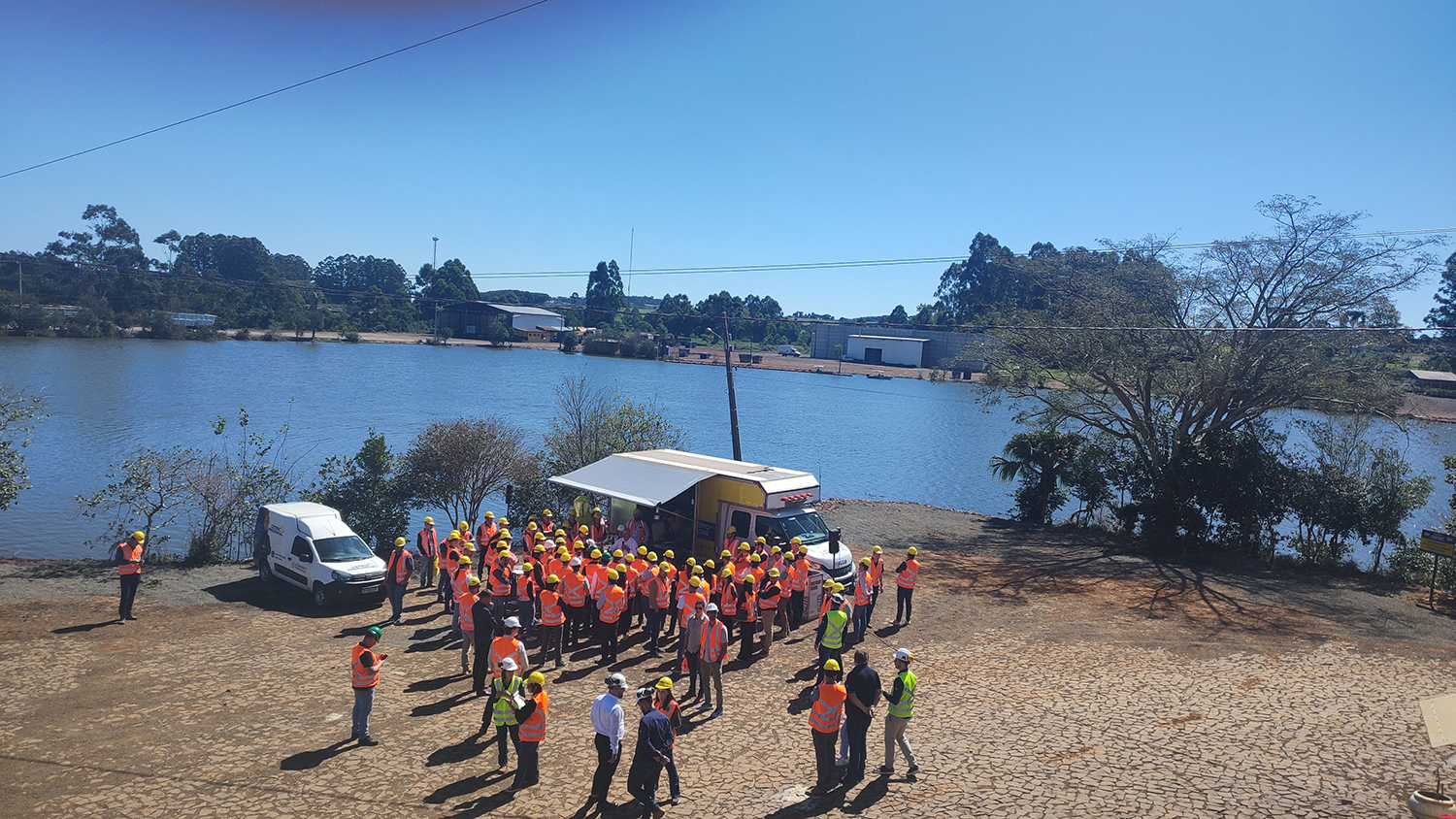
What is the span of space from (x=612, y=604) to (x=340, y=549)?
23.0ft

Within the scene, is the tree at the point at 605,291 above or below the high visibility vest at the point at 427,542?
above

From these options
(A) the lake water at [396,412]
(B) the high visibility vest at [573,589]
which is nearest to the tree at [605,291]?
(A) the lake water at [396,412]

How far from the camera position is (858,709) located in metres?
8.88

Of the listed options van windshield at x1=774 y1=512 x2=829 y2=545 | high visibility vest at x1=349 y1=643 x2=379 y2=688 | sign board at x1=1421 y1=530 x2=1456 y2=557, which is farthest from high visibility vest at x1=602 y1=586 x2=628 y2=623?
sign board at x1=1421 y1=530 x2=1456 y2=557

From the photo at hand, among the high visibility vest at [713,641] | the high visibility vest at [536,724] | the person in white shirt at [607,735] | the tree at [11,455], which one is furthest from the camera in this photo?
the tree at [11,455]

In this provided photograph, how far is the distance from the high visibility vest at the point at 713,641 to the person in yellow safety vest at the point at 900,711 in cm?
263

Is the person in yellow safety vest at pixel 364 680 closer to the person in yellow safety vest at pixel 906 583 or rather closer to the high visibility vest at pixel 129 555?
the high visibility vest at pixel 129 555

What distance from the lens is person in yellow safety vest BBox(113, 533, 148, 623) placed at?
14461 millimetres

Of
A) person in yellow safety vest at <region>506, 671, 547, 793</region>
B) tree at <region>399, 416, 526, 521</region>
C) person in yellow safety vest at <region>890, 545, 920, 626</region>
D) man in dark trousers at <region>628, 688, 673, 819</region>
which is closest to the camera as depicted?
man in dark trousers at <region>628, 688, 673, 819</region>

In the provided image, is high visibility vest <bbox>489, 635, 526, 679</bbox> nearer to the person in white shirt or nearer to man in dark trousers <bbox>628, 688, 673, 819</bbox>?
the person in white shirt

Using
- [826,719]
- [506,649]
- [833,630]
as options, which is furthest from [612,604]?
[826,719]

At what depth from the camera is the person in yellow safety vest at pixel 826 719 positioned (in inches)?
335

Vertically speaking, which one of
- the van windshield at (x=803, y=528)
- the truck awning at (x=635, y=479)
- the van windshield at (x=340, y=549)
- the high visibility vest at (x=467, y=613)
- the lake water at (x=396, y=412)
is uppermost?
the truck awning at (x=635, y=479)

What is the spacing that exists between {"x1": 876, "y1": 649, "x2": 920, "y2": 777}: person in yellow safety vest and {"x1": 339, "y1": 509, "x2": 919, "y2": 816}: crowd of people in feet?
0.06
